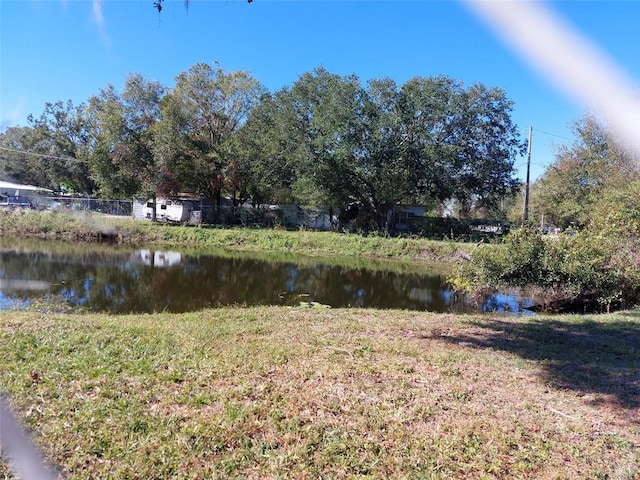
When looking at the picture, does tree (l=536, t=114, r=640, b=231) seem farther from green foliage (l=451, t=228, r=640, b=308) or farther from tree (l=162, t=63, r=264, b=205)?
tree (l=162, t=63, r=264, b=205)

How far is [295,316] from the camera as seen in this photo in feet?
24.3

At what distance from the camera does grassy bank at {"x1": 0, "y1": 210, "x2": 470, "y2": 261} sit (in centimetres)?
2452

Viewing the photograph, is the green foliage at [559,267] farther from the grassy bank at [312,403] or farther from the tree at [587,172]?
the tree at [587,172]

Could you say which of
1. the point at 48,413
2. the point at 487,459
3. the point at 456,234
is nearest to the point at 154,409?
the point at 48,413

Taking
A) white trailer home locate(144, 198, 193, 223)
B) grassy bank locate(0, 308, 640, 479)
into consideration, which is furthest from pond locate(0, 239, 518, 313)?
white trailer home locate(144, 198, 193, 223)

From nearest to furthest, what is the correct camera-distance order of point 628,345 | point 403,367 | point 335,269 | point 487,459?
point 487,459, point 403,367, point 628,345, point 335,269

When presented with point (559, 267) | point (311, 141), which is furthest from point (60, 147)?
point (559, 267)

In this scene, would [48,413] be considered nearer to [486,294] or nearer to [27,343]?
[27,343]

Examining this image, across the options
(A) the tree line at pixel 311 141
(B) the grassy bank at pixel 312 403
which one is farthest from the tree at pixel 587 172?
(B) the grassy bank at pixel 312 403

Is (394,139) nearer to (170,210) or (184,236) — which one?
(184,236)

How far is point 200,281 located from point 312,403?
11326 millimetres

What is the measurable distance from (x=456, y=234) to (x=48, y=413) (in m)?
29.1

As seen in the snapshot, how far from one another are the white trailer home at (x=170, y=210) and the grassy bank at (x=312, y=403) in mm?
29054

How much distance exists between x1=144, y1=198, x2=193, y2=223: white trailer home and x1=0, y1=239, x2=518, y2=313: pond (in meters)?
12.3
